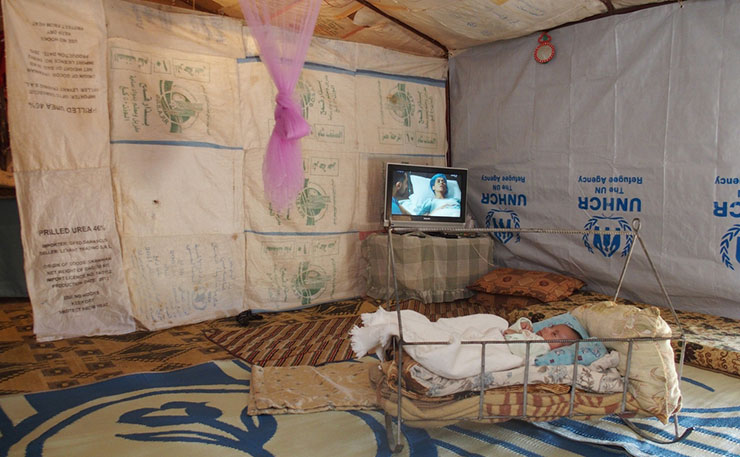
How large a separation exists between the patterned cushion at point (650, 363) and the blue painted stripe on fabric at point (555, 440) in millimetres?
229

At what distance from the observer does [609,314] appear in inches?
75.2

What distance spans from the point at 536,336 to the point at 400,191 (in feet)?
7.13

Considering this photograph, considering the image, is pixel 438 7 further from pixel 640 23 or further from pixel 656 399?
pixel 656 399

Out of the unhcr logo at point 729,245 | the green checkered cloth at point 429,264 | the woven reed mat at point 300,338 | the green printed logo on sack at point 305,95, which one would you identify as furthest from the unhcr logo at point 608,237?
the green printed logo on sack at point 305,95

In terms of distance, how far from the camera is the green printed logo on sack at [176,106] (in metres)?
3.29

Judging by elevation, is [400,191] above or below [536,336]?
above

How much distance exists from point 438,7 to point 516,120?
108 centimetres

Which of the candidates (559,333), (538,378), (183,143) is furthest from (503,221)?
(538,378)

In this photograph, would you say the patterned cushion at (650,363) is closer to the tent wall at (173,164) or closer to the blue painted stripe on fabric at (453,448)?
the blue painted stripe on fabric at (453,448)

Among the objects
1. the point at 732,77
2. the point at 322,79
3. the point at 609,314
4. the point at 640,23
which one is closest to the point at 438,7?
the point at 322,79

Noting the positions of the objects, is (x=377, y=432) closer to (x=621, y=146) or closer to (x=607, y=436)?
(x=607, y=436)

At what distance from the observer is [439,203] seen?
4047mm

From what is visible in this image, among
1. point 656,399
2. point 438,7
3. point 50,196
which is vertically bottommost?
point 656,399

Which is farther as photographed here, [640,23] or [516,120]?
[516,120]
